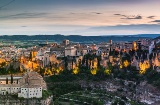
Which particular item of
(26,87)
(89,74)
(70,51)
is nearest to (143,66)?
A: (89,74)

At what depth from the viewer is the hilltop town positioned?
2085 cm

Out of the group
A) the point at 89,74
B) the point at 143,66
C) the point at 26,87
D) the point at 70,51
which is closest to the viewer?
the point at 26,87

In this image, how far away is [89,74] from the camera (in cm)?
2822

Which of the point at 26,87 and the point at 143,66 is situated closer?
the point at 26,87

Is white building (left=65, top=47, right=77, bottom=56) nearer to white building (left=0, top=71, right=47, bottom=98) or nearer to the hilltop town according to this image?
the hilltop town

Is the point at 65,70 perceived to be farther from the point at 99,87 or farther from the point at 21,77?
the point at 21,77

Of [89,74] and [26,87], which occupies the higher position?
[26,87]

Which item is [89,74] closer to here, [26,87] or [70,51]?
[70,51]

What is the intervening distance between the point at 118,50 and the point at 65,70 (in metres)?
8.85

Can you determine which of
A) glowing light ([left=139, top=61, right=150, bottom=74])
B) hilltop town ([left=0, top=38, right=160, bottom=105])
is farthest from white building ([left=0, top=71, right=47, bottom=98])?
glowing light ([left=139, top=61, right=150, bottom=74])

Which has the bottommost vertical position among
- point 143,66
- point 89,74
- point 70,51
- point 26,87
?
point 89,74

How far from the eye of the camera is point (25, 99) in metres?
19.3

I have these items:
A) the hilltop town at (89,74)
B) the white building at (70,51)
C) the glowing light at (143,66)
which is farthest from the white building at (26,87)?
the white building at (70,51)

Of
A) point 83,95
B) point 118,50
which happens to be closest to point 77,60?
point 118,50
